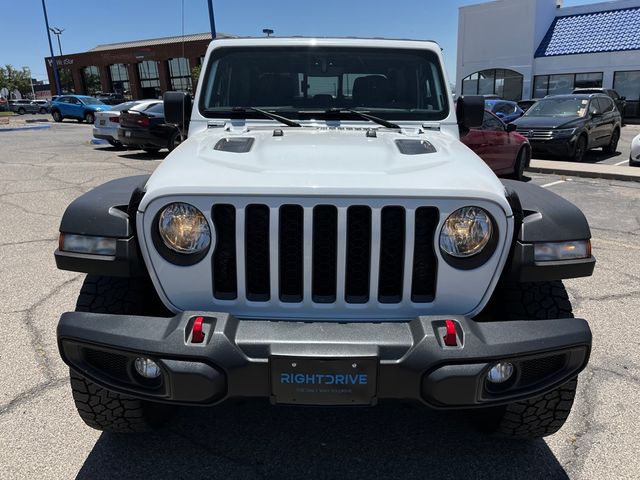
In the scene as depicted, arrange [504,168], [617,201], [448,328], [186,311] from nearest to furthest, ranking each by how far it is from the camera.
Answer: [448,328] < [186,311] < [617,201] < [504,168]

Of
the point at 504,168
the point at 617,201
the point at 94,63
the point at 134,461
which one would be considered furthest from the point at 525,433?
the point at 94,63

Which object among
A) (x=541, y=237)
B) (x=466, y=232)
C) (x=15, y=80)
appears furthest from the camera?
(x=15, y=80)

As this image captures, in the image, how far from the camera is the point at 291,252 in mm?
2066

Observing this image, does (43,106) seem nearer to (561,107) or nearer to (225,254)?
(561,107)

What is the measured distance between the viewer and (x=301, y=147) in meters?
2.57

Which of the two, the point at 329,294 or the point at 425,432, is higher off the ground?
the point at 329,294

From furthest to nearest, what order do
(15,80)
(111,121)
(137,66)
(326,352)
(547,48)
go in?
(15,80) → (137,66) → (547,48) → (111,121) → (326,352)

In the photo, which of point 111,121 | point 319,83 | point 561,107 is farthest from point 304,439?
point 111,121

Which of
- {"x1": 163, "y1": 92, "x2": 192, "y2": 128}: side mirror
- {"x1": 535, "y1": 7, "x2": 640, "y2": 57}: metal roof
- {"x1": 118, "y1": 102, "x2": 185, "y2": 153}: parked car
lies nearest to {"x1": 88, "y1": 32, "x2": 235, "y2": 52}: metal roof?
{"x1": 535, "y1": 7, "x2": 640, "y2": 57}: metal roof

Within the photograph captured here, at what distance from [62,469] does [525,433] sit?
2.09 metres

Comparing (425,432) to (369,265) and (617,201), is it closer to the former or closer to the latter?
(369,265)

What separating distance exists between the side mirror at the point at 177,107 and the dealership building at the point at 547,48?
27914 millimetres

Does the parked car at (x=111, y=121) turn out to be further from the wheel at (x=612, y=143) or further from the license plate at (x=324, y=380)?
the license plate at (x=324, y=380)

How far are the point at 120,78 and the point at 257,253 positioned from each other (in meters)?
59.8
